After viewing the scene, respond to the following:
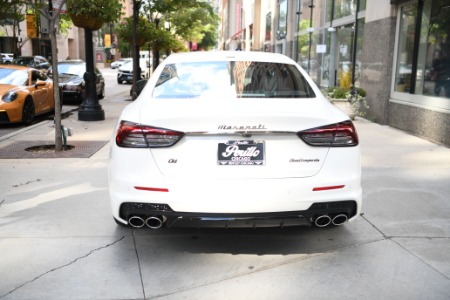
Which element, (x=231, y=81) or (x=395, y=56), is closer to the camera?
(x=231, y=81)

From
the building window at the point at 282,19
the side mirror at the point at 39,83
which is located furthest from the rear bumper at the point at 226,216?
the building window at the point at 282,19

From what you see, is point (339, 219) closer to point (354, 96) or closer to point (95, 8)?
point (354, 96)

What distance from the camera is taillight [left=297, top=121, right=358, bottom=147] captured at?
3543mm

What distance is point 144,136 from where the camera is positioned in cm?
352

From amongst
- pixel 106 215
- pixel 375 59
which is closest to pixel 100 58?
pixel 375 59

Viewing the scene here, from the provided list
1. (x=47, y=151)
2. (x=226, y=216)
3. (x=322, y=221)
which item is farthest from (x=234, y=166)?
(x=47, y=151)

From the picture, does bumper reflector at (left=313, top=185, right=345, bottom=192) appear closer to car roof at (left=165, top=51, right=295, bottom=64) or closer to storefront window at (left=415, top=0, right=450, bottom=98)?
car roof at (left=165, top=51, right=295, bottom=64)

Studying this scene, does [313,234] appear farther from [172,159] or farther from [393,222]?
[172,159]

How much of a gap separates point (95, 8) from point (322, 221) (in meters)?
10.1

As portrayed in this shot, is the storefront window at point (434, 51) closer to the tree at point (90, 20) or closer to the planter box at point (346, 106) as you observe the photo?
the planter box at point (346, 106)

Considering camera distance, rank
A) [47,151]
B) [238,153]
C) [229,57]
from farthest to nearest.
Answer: [47,151] < [229,57] < [238,153]

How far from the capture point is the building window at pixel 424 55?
931cm

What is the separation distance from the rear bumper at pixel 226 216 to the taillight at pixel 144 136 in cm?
44

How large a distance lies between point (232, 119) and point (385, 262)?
1738mm
